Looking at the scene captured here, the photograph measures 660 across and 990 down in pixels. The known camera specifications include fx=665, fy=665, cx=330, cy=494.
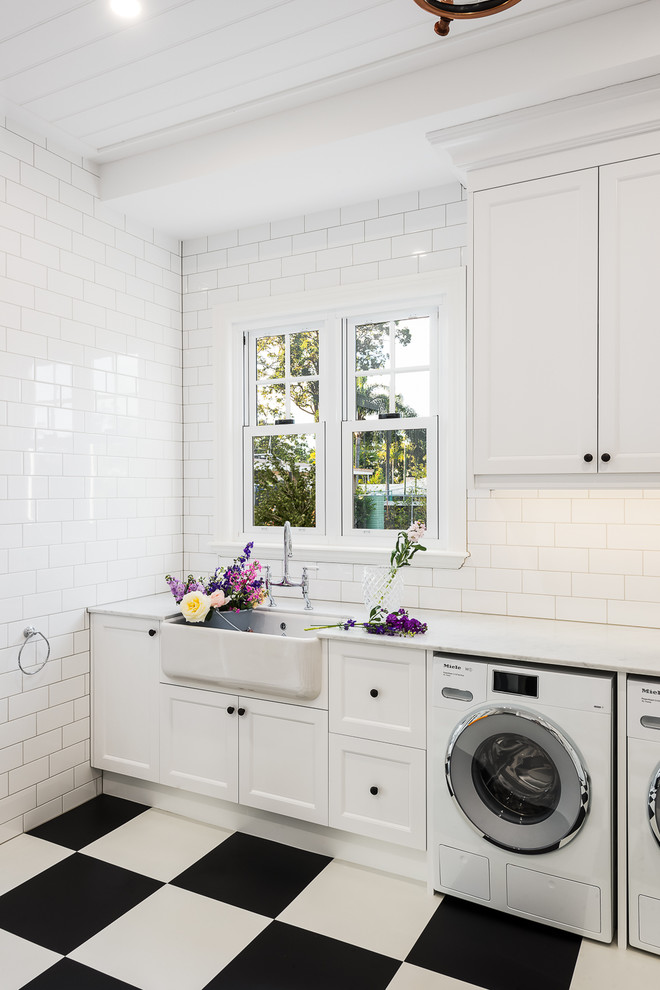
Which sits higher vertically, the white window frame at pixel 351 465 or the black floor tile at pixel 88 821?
the white window frame at pixel 351 465

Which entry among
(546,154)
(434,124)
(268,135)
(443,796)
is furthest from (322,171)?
(443,796)

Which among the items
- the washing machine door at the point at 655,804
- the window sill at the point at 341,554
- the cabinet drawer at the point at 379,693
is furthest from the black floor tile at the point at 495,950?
the window sill at the point at 341,554

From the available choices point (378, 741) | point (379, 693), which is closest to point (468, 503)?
point (379, 693)

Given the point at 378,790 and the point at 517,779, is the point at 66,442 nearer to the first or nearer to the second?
the point at 378,790

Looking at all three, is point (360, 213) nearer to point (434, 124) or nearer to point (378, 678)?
point (434, 124)

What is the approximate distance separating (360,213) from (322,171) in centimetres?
38

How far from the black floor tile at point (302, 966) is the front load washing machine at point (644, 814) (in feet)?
2.46

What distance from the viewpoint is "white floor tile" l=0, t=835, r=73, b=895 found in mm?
2430

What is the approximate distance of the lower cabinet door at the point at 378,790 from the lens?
7.79 ft

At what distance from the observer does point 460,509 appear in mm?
2928

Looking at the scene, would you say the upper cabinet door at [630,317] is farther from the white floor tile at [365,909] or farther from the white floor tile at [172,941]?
the white floor tile at [172,941]

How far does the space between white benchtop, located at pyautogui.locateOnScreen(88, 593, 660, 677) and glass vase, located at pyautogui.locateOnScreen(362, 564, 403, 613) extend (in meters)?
0.14

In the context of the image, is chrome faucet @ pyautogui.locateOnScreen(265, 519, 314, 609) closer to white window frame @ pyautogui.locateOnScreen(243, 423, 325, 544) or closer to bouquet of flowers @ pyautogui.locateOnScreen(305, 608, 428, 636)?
white window frame @ pyautogui.locateOnScreen(243, 423, 325, 544)

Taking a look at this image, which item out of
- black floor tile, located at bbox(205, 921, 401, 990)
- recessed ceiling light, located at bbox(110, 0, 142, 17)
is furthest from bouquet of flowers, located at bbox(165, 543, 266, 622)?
recessed ceiling light, located at bbox(110, 0, 142, 17)
